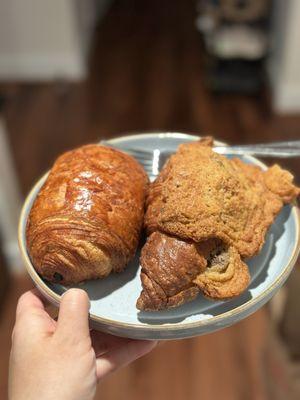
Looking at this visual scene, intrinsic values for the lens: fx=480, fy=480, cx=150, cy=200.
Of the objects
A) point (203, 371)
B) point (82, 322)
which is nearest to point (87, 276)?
point (82, 322)

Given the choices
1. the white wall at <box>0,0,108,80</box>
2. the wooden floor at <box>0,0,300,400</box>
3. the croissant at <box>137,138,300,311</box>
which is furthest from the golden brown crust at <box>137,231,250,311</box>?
the white wall at <box>0,0,108,80</box>

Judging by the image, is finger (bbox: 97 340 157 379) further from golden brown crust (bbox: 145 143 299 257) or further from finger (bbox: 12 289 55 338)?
golden brown crust (bbox: 145 143 299 257)

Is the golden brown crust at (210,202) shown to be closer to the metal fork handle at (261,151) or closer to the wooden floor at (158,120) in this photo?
the metal fork handle at (261,151)

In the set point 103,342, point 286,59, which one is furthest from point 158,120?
point 103,342

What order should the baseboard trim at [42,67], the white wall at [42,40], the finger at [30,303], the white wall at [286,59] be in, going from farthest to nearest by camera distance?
the baseboard trim at [42,67], the white wall at [42,40], the white wall at [286,59], the finger at [30,303]

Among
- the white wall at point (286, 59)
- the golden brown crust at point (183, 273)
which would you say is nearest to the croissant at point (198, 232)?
the golden brown crust at point (183, 273)
